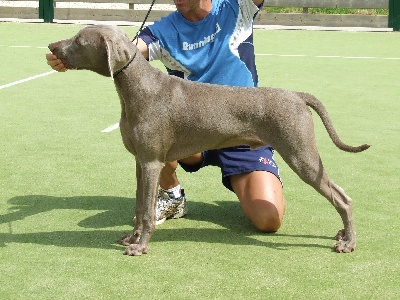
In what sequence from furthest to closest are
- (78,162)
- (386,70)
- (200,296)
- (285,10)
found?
(285,10) → (386,70) → (78,162) → (200,296)

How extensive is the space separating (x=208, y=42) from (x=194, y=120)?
3.31 feet

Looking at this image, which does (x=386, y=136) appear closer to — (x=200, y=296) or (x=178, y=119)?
(x=178, y=119)

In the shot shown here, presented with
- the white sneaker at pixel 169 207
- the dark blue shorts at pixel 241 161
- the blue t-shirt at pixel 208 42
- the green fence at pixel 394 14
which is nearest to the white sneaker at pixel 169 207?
the white sneaker at pixel 169 207

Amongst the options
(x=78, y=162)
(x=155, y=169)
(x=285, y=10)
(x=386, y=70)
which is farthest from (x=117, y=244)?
(x=285, y=10)

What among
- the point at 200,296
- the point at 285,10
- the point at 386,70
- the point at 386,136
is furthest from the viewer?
the point at 285,10

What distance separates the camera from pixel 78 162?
7820 millimetres

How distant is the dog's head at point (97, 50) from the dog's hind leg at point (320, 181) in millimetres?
1221

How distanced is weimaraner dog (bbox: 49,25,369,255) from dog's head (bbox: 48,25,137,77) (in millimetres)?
13

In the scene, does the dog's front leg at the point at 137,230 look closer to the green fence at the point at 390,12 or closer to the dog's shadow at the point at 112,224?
the dog's shadow at the point at 112,224

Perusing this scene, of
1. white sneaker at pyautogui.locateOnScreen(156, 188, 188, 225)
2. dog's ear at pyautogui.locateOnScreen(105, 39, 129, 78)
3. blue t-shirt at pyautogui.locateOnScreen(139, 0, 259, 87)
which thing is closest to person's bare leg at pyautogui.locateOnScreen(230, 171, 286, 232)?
white sneaker at pyautogui.locateOnScreen(156, 188, 188, 225)

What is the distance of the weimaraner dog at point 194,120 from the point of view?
5.25 m

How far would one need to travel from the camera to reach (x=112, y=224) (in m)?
6.10

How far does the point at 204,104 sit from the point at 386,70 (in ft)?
30.9

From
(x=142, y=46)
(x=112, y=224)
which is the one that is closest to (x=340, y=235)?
(x=112, y=224)
